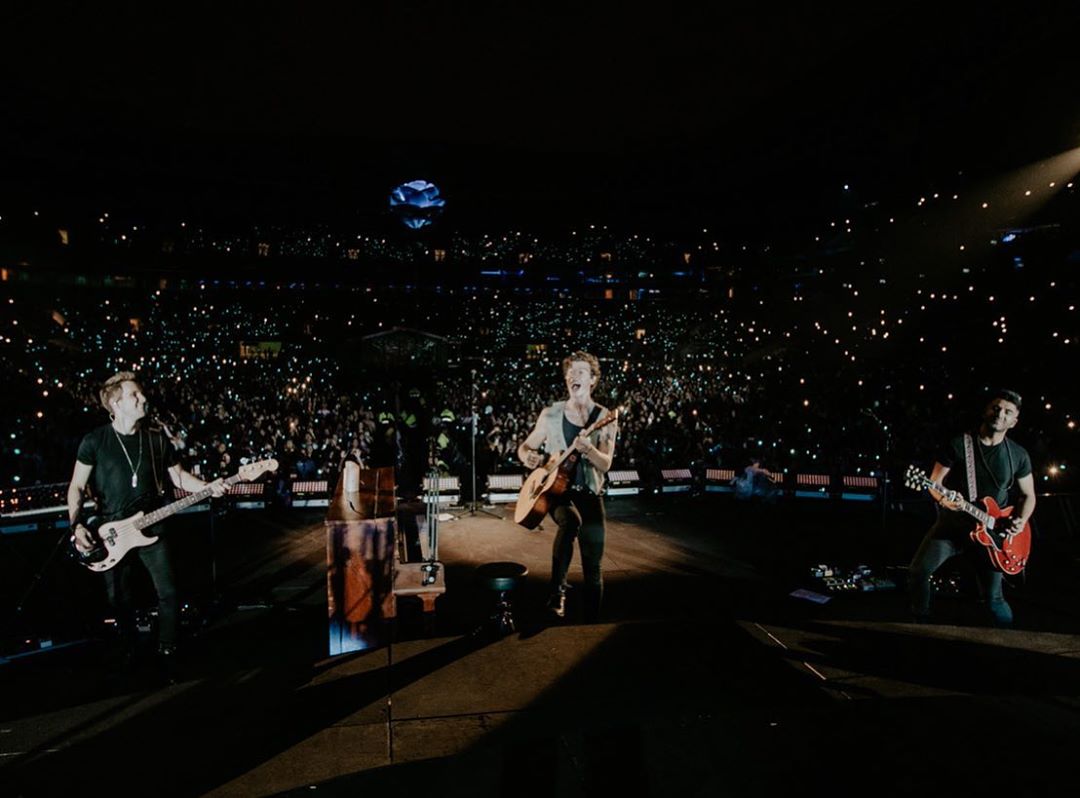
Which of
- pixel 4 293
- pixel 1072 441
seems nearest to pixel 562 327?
pixel 1072 441

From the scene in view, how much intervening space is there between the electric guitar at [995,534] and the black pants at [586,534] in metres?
2.52

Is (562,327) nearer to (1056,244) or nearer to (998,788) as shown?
(1056,244)

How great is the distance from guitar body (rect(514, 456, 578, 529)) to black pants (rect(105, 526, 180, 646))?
2.46m

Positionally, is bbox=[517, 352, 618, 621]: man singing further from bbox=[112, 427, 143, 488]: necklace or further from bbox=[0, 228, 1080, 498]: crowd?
bbox=[112, 427, 143, 488]: necklace

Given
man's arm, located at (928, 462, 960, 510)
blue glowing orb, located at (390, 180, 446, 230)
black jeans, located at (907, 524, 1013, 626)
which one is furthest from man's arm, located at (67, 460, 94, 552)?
blue glowing orb, located at (390, 180, 446, 230)

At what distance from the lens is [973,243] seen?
16750 mm

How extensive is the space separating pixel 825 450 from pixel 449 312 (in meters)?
31.8

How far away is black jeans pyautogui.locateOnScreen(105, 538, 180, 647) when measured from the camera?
11.6 feet

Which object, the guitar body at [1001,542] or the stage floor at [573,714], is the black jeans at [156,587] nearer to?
the stage floor at [573,714]

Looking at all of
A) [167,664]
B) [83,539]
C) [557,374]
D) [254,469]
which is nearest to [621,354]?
[557,374]

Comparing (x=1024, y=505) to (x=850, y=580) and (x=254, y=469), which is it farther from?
(x=254, y=469)

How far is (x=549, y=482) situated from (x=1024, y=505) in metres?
Result: 3.50

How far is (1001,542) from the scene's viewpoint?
379 centimetres

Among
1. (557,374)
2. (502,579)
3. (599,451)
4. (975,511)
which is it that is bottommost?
(502,579)
